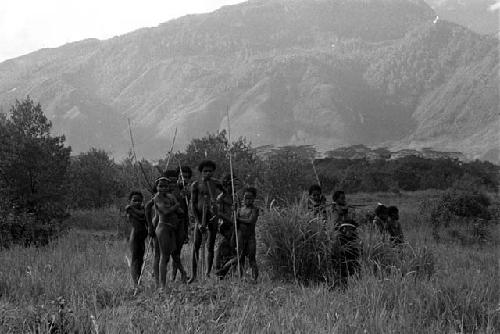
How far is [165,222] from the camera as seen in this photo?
758cm

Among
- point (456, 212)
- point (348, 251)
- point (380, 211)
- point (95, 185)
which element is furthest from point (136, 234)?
point (95, 185)

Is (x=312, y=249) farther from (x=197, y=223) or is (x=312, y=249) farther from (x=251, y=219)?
(x=197, y=223)

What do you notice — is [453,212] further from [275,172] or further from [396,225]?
[396,225]

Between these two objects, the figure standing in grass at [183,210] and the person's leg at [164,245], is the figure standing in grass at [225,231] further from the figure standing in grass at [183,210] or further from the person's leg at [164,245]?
the person's leg at [164,245]

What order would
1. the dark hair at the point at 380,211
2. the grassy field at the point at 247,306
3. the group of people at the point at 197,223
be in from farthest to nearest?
1. the dark hair at the point at 380,211
2. the group of people at the point at 197,223
3. the grassy field at the point at 247,306

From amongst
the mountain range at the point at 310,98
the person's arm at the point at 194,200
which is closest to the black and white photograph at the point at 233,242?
the person's arm at the point at 194,200

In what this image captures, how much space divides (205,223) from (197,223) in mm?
162

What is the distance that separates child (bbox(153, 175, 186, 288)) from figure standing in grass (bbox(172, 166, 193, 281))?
→ 0.38 feet

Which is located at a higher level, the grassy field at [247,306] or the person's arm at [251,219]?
the person's arm at [251,219]

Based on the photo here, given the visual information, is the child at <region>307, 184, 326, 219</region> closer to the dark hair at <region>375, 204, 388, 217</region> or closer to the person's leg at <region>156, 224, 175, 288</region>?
the dark hair at <region>375, 204, 388, 217</region>

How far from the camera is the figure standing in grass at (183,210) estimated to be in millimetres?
7898

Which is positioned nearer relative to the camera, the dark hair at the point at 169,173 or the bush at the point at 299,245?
the bush at the point at 299,245

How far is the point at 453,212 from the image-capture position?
81.4ft

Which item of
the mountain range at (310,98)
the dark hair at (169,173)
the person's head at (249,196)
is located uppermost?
the mountain range at (310,98)
